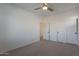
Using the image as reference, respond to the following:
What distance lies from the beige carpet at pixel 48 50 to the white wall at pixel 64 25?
0.41ft

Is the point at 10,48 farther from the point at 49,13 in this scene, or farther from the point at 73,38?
the point at 73,38

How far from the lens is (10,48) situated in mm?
2043

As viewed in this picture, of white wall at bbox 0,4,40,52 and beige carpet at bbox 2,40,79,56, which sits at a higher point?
white wall at bbox 0,4,40,52

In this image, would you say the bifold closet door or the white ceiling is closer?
the white ceiling

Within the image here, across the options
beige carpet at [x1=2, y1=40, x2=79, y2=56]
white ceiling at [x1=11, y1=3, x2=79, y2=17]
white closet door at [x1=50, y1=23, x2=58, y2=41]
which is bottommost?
beige carpet at [x1=2, y1=40, x2=79, y2=56]

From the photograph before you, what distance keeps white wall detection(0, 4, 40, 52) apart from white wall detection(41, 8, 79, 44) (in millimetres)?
290

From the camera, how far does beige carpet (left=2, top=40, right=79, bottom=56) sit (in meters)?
2.07

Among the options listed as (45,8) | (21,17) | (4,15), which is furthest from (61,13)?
(4,15)

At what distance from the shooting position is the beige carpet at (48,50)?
2.07 metres

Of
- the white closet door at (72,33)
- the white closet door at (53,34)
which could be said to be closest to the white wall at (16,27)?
the white closet door at (53,34)

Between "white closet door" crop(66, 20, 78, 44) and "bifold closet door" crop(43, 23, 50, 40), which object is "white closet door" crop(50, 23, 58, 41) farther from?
"white closet door" crop(66, 20, 78, 44)

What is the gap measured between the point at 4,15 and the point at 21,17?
35 cm

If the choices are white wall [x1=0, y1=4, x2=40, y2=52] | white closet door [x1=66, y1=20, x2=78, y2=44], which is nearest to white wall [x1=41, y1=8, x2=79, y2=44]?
white closet door [x1=66, y1=20, x2=78, y2=44]

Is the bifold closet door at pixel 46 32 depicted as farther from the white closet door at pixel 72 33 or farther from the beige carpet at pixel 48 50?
the white closet door at pixel 72 33
